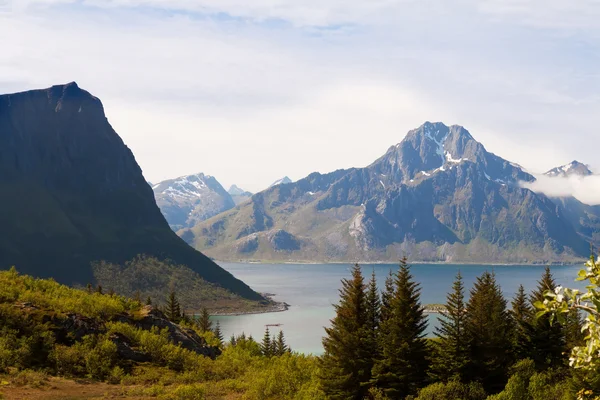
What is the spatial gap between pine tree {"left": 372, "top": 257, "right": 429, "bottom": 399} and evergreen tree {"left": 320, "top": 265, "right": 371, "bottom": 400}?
1.70 metres

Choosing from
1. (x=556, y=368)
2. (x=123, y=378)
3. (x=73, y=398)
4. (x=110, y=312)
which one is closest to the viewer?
(x=73, y=398)

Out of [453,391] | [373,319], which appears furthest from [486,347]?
[373,319]

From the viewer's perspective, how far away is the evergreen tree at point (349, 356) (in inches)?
1970

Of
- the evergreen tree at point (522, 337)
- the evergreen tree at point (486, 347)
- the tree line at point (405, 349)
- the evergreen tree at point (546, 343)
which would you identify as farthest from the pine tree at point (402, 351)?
the evergreen tree at point (546, 343)

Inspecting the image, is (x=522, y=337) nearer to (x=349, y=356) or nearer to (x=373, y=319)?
(x=373, y=319)

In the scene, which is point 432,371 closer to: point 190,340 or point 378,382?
point 378,382

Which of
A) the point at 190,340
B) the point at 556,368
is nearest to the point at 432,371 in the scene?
the point at 556,368

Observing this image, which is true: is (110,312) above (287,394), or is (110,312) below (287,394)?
above

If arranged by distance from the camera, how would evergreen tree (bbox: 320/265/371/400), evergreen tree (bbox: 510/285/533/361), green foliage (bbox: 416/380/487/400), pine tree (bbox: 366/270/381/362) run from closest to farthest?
green foliage (bbox: 416/380/487/400) < evergreen tree (bbox: 320/265/371/400) < pine tree (bbox: 366/270/381/362) < evergreen tree (bbox: 510/285/533/361)

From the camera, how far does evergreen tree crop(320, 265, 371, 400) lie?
5003cm

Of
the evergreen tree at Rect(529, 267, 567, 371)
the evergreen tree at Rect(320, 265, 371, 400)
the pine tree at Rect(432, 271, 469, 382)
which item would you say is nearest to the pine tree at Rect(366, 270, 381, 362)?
the evergreen tree at Rect(320, 265, 371, 400)

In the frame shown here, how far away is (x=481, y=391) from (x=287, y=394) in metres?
17.8

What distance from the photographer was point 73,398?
38438mm

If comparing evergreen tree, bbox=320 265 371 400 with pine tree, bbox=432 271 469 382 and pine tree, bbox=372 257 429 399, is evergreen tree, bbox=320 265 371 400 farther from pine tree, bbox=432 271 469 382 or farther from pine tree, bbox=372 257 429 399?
pine tree, bbox=432 271 469 382
